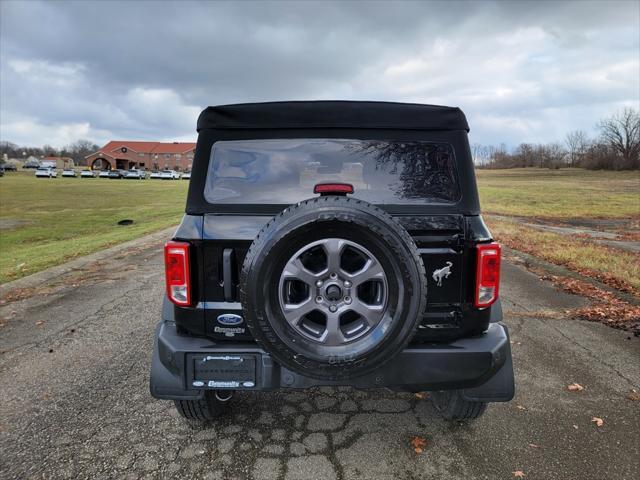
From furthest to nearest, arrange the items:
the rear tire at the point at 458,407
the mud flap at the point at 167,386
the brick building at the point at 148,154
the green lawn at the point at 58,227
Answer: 1. the brick building at the point at 148,154
2. the green lawn at the point at 58,227
3. the rear tire at the point at 458,407
4. the mud flap at the point at 167,386

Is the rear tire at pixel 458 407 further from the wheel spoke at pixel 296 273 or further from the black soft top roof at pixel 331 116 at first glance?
the black soft top roof at pixel 331 116

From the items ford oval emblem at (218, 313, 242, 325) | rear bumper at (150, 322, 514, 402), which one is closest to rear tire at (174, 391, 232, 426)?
rear bumper at (150, 322, 514, 402)

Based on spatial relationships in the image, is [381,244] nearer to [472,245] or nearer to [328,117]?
[472,245]

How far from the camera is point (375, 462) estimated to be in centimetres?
264

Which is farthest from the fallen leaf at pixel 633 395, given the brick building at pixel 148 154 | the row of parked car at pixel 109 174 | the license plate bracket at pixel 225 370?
the brick building at pixel 148 154

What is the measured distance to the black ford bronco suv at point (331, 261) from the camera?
2.21 m

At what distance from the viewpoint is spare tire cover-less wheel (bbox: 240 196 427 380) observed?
2172 millimetres

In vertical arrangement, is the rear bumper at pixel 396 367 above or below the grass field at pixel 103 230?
above

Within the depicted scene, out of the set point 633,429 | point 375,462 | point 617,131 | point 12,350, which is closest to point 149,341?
point 12,350

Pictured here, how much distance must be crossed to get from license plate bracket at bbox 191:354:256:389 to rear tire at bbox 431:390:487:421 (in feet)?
4.63

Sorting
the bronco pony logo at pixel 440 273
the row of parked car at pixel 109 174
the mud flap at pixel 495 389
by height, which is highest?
the row of parked car at pixel 109 174

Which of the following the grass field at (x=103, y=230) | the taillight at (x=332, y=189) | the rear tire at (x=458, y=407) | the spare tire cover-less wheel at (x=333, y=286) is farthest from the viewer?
the grass field at (x=103, y=230)

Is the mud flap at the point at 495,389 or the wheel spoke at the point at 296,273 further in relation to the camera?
the mud flap at the point at 495,389

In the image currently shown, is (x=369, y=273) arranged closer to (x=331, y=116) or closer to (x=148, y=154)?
(x=331, y=116)
